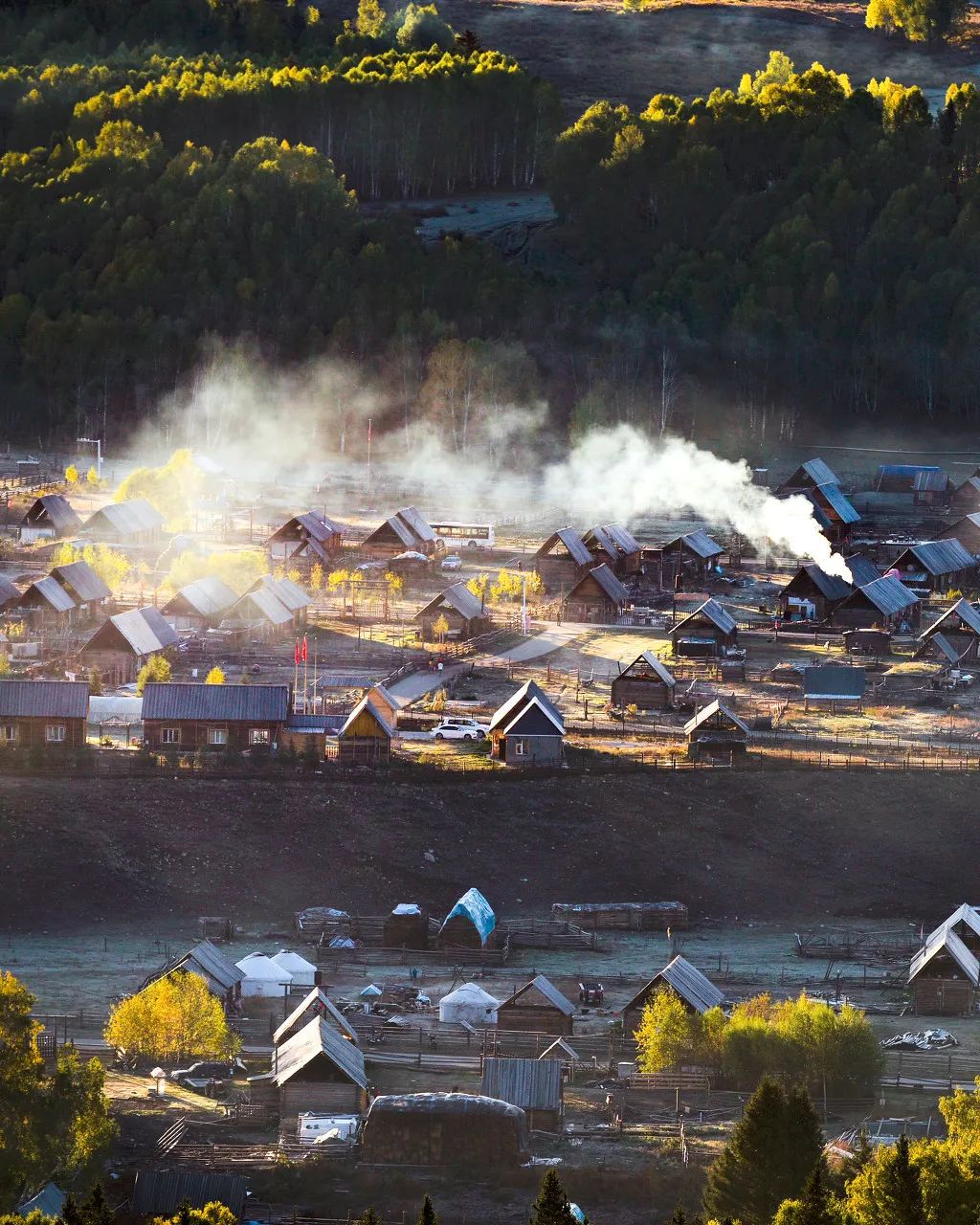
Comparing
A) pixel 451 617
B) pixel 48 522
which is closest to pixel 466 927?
pixel 451 617

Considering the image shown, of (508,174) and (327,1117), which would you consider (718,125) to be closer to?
(508,174)

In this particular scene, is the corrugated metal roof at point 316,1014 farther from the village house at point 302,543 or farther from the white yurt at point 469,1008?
the village house at point 302,543

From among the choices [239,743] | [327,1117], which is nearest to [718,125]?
[239,743]

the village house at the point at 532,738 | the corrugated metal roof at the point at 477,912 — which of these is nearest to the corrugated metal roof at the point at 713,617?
the village house at the point at 532,738

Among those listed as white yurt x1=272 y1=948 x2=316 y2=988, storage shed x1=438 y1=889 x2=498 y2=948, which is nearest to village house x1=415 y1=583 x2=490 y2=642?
storage shed x1=438 y1=889 x2=498 y2=948

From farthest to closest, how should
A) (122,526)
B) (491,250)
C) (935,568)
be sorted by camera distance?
1. (491,250)
2. (122,526)
3. (935,568)

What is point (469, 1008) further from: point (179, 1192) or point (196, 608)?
point (196, 608)
